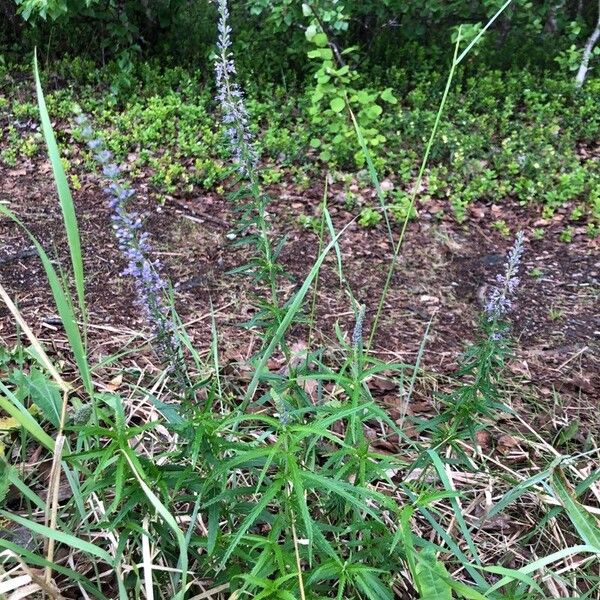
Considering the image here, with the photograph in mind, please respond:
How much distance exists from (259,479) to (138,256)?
1.99ft

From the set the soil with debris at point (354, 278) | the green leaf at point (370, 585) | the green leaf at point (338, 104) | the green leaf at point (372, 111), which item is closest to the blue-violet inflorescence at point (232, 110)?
the soil with debris at point (354, 278)

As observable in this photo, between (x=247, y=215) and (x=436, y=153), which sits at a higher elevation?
(x=247, y=215)

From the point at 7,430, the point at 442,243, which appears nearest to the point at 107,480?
the point at 7,430

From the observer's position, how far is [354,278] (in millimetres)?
3250

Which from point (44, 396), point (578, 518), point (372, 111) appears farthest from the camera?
point (372, 111)

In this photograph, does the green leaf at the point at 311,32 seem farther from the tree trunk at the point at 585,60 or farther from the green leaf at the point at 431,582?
the green leaf at the point at 431,582

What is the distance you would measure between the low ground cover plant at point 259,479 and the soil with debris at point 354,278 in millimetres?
275

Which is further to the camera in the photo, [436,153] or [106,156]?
[436,153]

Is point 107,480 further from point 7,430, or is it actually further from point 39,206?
point 39,206

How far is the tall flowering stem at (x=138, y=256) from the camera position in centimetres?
137

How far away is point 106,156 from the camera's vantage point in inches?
53.9

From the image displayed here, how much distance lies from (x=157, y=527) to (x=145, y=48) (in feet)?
15.4

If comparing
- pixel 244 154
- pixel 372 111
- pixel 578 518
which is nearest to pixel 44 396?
pixel 244 154

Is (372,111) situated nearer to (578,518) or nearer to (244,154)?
(244,154)
